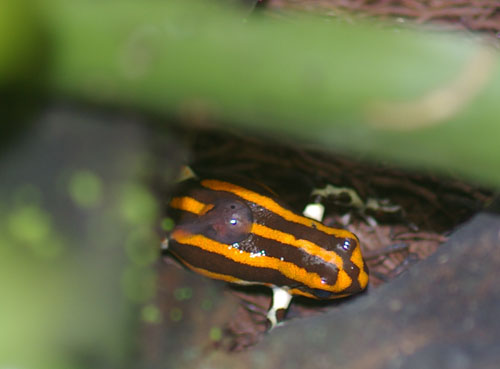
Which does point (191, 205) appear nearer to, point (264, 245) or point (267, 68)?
point (264, 245)

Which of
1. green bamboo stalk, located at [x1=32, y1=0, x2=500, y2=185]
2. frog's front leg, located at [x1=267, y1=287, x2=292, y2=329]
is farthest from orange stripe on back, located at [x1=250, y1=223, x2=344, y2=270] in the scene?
green bamboo stalk, located at [x1=32, y1=0, x2=500, y2=185]

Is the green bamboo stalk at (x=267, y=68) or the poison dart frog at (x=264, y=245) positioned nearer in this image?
the green bamboo stalk at (x=267, y=68)

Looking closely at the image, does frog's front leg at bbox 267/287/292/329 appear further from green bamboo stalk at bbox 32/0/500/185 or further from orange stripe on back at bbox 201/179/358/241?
green bamboo stalk at bbox 32/0/500/185

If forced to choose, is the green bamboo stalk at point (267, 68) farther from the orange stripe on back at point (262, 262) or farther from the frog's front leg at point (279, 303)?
the frog's front leg at point (279, 303)

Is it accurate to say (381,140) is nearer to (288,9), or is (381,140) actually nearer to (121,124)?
(121,124)

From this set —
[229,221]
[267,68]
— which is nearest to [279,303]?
[229,221]

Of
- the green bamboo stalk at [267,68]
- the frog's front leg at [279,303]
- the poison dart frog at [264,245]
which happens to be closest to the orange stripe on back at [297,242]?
the poison dart frog at [264,245]

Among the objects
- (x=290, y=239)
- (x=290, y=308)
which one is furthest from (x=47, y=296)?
(x=290, y=308)

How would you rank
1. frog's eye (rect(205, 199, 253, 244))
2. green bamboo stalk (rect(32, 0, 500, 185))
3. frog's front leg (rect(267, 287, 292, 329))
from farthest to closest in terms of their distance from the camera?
frog's front leg (rect(267, 287, 292, 329)), frog's eye (rect(205, 199, 253, 244)), green bamboo stalk (rect(32, 0, 500, 185))

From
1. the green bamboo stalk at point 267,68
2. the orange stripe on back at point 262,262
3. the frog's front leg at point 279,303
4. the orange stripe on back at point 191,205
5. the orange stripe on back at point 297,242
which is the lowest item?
the frog's front leg at point 279,303
